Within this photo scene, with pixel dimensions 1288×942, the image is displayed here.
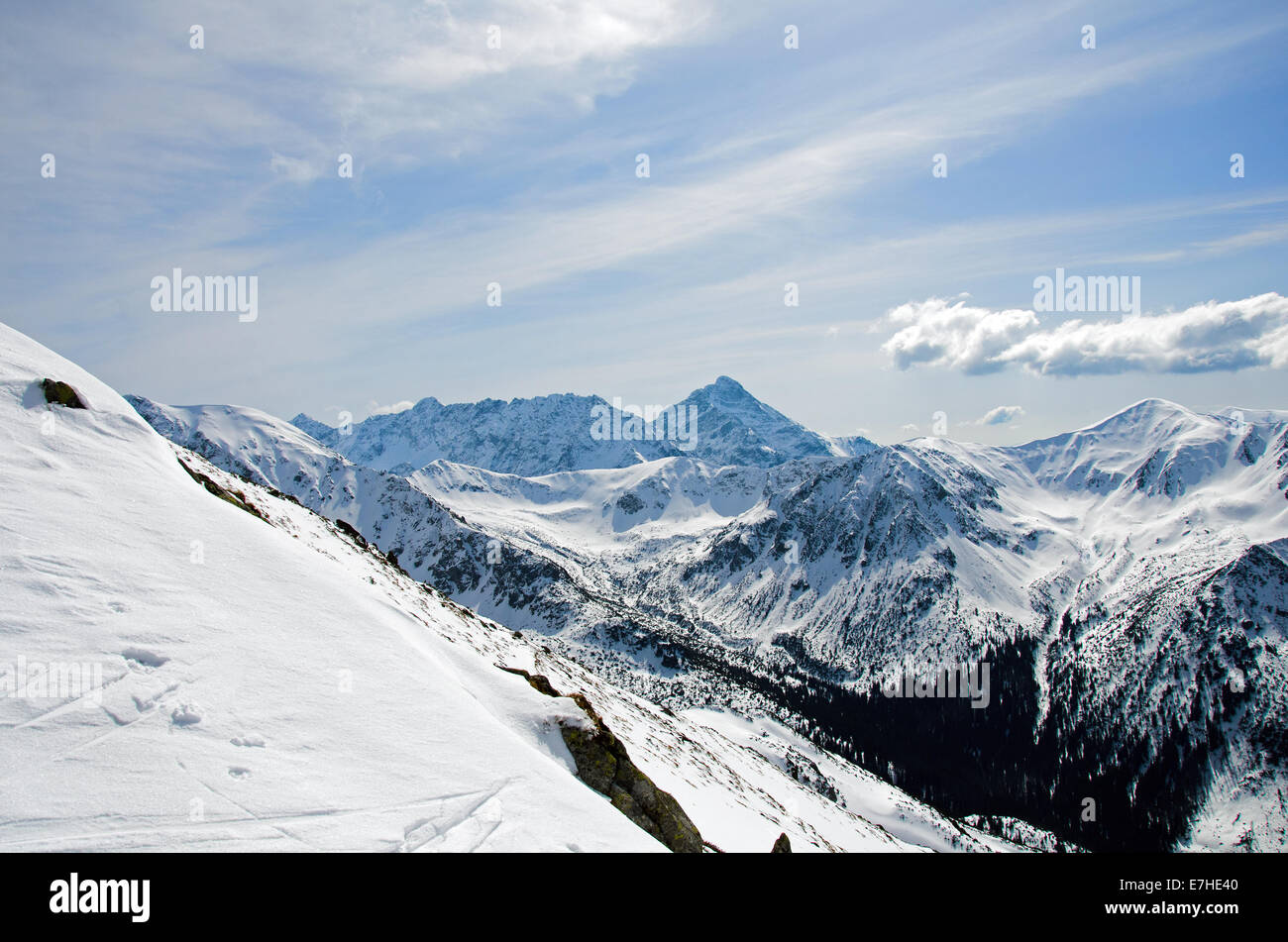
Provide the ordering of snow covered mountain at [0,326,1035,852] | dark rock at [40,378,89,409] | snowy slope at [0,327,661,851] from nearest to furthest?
snowy slope at [0,327,661,851] → snow covered mountain at [0,326,1035,852] → dark rock at [40,378,89,409]

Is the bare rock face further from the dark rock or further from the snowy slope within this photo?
the dark rock

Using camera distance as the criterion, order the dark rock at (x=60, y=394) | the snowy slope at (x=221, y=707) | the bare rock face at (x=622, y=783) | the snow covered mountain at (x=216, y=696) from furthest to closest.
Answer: the dark rock at (x=60, y=394) < the bare rock face at (x=622, y=783) < the snow covered mountain at (x=216, y=696) < the snowy slope at (x=221, y=707)

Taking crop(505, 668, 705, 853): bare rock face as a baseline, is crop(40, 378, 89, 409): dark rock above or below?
above

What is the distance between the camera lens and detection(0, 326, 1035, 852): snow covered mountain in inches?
437

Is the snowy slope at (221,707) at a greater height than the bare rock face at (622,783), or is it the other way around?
the snowy slope at (221,707)

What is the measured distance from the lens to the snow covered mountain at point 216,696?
11.1 metres

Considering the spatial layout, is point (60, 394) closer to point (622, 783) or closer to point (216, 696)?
point (216, 696)

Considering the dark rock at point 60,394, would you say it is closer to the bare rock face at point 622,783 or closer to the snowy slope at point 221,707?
the snowy slope at point 221,707

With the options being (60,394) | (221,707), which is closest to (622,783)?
(221,707)

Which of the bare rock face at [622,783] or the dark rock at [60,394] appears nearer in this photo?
the bare rock face at [622,783]

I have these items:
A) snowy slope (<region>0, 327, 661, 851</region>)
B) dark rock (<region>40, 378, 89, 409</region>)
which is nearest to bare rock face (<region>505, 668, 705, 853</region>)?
snowy slope (<region>0, 327, 661, 851</region>)

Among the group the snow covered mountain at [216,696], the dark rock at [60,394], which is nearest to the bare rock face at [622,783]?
the snow covered mountain at [216,696]

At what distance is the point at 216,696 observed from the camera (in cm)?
1423
